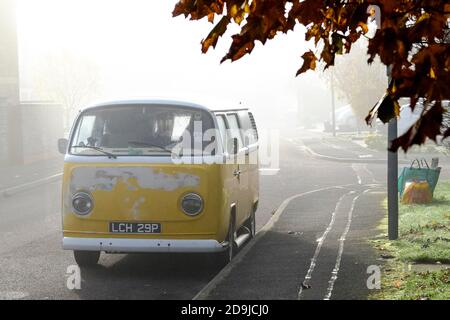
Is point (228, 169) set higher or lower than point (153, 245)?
higher

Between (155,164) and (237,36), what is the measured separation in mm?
5496

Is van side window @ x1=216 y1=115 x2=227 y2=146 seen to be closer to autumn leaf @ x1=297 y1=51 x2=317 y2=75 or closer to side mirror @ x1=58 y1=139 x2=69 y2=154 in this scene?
side mirror @ x1=58 y1=139 x2=69 y2=154

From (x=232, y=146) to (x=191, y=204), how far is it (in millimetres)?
1296

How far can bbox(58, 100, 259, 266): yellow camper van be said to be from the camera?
33.6 ft

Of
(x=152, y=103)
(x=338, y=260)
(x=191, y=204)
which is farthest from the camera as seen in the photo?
(x=152, y=103)

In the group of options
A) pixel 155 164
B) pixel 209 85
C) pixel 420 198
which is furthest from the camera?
pixel 209 85

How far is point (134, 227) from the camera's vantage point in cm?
1027

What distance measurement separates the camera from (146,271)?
10891mm

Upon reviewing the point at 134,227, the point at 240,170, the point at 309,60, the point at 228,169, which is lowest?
the point at 134,227

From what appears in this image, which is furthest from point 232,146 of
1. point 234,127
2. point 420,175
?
point 420,175

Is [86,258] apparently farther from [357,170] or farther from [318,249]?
[357,170]
